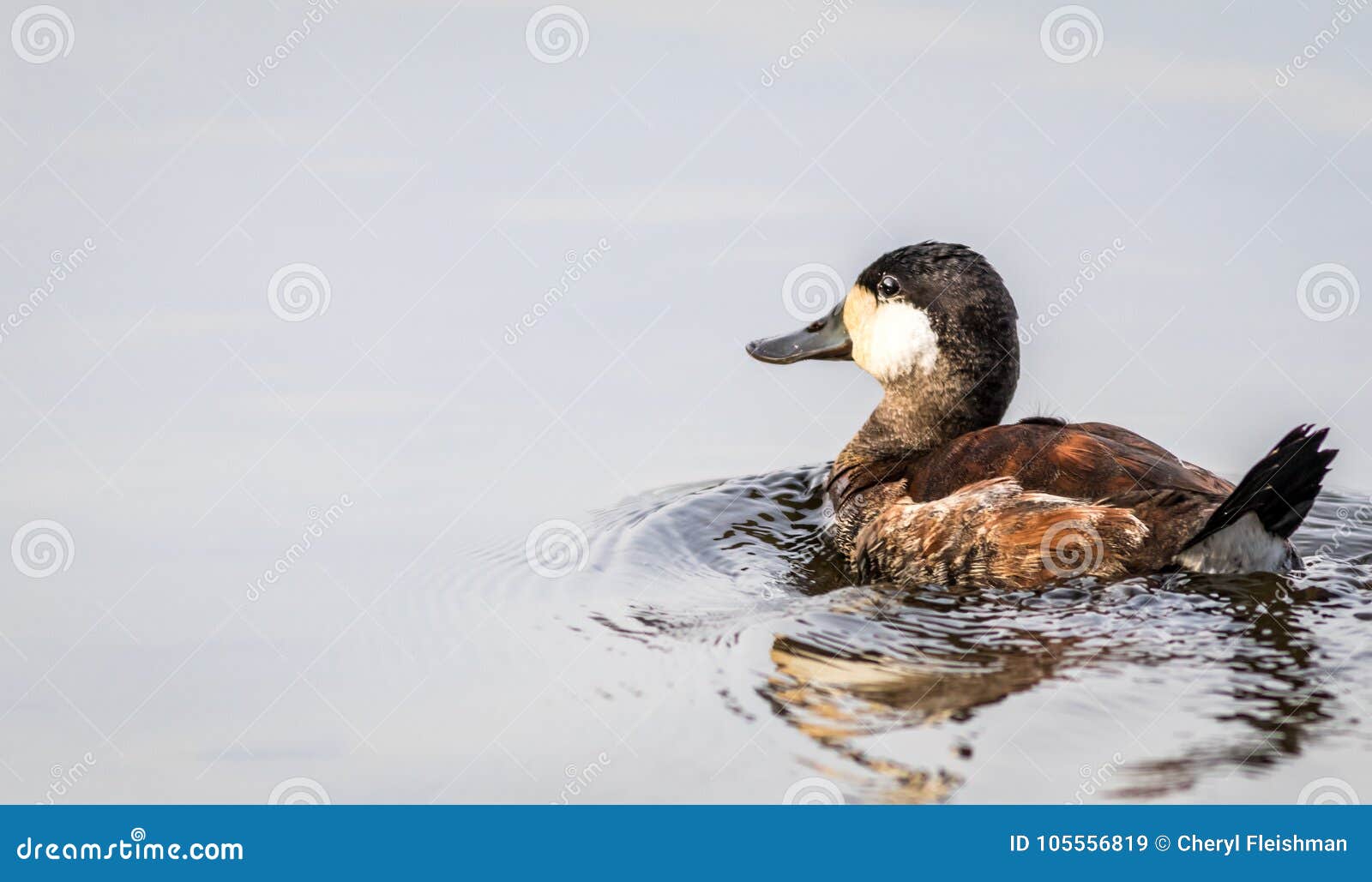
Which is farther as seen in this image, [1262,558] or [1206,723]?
[1262,558]

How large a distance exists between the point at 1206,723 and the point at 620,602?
2218 millimetres

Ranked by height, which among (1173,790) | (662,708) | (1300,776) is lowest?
(662,708)

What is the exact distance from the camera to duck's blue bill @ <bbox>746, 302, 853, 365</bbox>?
22.6 feet

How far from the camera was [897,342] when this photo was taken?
21.4 feet

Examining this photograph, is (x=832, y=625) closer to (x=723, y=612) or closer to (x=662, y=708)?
(x=723, y=612)

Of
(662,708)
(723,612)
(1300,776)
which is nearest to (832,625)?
(723,612)

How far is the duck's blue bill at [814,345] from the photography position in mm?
6898

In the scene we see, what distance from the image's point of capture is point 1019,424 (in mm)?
5828
